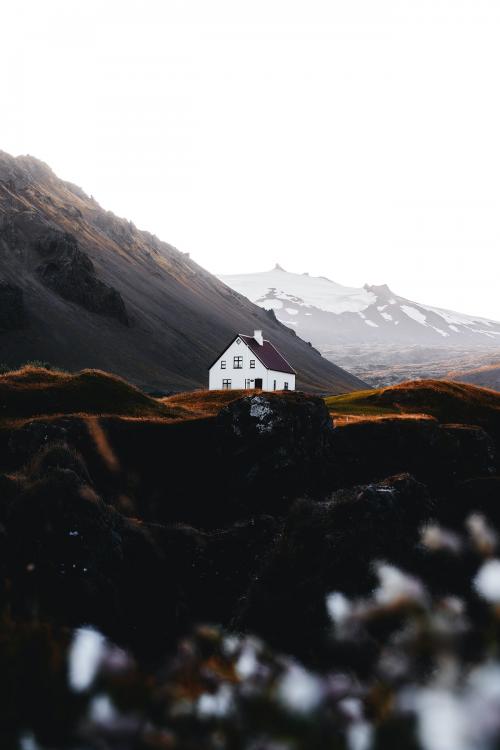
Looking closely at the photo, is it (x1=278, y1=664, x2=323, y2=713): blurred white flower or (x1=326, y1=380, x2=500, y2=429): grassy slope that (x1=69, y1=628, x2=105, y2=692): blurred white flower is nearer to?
(x1=278, y1=664, x2=323, y2=713): blurred white flower

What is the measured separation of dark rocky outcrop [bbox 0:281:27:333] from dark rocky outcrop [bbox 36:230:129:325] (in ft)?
82.0

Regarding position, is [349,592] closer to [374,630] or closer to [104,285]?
[374,630]

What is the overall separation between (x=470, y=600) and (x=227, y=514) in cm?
2455

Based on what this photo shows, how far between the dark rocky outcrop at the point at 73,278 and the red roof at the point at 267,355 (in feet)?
310

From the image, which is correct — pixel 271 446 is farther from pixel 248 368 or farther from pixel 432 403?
pixel 248 368

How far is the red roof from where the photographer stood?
92519 millimetres

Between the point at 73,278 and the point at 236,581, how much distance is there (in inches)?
6772

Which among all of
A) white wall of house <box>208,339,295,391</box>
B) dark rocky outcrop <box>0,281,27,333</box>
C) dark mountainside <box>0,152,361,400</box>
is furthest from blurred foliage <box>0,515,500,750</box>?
dark rocky outcrop <box>0,281,27,333</box>

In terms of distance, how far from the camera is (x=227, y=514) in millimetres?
33000

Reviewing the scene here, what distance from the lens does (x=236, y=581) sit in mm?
20078

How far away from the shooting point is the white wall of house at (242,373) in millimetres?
91250

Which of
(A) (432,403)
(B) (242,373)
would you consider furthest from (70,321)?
(A) (432,403)

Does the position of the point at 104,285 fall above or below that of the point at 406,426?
above

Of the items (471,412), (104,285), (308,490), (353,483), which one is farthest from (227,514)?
(104,285)
